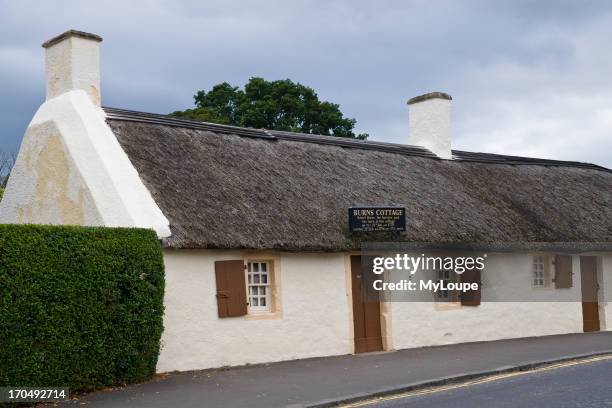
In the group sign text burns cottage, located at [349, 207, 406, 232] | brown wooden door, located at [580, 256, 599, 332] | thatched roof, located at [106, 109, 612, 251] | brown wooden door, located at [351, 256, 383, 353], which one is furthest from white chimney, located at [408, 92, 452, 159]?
brown wooden door, located at [351, 256, 383, 353]

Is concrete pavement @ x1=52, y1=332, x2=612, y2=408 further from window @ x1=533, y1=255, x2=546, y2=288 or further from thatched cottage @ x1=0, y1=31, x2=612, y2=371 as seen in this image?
window @ x1=533, y1=255, x2=546, y2=288

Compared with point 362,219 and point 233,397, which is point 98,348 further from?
point 362,219

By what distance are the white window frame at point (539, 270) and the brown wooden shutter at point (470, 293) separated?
2.31m

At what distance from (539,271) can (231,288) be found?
951 cm

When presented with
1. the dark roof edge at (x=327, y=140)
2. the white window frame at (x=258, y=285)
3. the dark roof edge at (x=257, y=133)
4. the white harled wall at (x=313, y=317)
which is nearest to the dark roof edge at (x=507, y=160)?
the dark roof edge at (x=327, y=140)

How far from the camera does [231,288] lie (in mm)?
14133

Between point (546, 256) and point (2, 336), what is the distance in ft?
46.8

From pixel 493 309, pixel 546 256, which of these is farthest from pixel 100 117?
pixel 546 256

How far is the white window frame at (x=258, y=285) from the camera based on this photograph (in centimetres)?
1485

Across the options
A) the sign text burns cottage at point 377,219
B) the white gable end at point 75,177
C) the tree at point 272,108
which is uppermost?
the tree at point 272,108

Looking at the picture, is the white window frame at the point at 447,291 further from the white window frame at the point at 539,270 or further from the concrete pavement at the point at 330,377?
the white window frame at the point at 539,270

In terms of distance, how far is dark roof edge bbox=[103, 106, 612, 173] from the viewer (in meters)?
16.4

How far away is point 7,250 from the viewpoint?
10359 mm

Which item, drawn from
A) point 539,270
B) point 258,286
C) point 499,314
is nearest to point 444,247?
point 499,314
